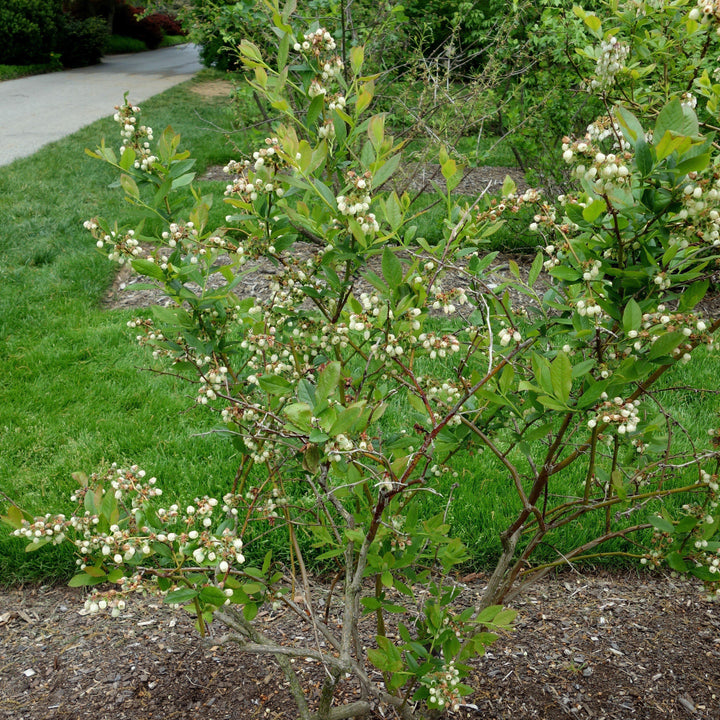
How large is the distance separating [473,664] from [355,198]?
184cm

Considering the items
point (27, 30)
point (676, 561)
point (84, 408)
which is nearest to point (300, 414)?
point (676, 561)

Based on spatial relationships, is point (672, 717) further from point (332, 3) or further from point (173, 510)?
point (332, 3)

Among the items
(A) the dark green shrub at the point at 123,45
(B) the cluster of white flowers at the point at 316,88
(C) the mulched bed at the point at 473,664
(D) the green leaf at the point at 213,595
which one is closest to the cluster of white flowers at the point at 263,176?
(B) the cluster of white flowers at the point at 316,88

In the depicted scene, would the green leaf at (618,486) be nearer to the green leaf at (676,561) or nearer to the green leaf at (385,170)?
the green leaf at (676,561)

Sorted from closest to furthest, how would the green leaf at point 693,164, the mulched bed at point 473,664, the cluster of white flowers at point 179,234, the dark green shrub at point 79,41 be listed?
the green leaf at point 693,164
the cluster of white flowers at point 179,234
the mulched bed at point 473,664
the dark green shrub at point 79,41

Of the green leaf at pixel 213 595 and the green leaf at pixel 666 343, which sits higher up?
the green leaf at pixel 666 343

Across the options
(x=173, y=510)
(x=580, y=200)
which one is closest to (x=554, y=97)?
(x=580, y=200)

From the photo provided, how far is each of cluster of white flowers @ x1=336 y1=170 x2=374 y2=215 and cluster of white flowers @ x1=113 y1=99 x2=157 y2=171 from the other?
23.5 inches

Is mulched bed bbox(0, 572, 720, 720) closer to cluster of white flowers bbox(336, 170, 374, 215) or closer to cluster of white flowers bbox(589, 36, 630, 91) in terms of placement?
A: cluster of white flowers bbox(336, 170, 374, 215)

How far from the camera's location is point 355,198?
147cm

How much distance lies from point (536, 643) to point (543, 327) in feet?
4.82

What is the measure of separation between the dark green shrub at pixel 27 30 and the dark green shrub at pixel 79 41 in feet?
1.64

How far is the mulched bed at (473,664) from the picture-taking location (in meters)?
2.30

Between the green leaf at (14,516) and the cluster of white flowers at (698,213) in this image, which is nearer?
the cluster of white flowers at (698,213)
